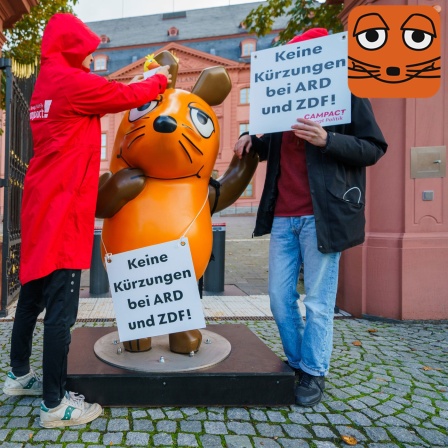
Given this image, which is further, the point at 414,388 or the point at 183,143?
the point at 414,388

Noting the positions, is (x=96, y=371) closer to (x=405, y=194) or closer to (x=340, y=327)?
(x=340, y=327)

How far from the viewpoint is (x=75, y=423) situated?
2.24m

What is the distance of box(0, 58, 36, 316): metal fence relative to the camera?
448cm

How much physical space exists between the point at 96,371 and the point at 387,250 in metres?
3.15

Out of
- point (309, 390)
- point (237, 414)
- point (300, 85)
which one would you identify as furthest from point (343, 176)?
point (237, 414)

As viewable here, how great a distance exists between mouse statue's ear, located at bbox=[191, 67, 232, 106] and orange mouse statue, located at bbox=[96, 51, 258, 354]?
0.14 m

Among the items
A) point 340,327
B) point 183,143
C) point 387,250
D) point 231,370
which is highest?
point 183,143

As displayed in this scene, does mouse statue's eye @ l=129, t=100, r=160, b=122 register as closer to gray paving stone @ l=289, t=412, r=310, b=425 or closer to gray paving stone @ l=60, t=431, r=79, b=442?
gray paving stone @ l=60, t=431, r=79, b=442

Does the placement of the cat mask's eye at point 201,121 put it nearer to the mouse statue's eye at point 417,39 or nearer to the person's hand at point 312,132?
the person's hand at point 312,132

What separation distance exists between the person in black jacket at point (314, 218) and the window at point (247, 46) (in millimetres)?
29631

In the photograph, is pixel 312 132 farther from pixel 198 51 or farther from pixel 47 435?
pixel 198 51

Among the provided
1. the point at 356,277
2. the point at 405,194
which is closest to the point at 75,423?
the point at 356,277

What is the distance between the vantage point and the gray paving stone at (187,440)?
209 cm

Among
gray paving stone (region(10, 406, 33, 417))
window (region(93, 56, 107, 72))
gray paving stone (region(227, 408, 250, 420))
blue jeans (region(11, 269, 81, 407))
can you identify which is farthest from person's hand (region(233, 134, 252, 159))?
window (region(93, 56, 107, 72))
